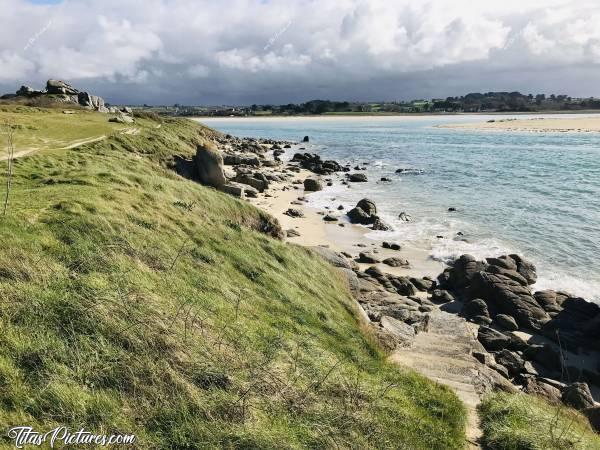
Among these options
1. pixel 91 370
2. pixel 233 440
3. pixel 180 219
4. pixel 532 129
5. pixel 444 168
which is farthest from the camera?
pixel 532 129

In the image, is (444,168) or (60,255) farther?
(444,168)

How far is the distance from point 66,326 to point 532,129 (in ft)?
539

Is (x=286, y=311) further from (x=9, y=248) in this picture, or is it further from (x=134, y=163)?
(x=134, y=163)

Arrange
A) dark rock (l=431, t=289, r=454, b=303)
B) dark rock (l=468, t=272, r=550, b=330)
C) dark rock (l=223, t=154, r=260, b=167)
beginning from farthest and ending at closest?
dark rock (l=223, t=154, r=260, b=167)
dark rock (l=431, t=289, r=454, b=303)
dark rock (l=468, t=272, r=550, b=330)

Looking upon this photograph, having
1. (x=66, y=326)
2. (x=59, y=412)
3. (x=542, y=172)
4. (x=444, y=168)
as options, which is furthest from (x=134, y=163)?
(x=542, y=172)

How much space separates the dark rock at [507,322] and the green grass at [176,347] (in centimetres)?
926

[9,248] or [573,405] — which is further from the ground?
[9,248]

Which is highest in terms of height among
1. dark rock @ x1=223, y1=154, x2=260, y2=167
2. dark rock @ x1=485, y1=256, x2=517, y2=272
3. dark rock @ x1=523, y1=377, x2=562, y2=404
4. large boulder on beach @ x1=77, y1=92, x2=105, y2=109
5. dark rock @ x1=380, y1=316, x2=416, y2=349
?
large boulder on beach @ x1=77, y1=92, x2=105, y2=109

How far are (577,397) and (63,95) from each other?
101 metres

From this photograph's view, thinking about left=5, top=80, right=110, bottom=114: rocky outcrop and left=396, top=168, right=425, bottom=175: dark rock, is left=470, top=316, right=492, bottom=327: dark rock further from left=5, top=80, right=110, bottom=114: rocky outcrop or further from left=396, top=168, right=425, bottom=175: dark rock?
→ left=5, top=80, right=110, bottom=114: rocky outcrop

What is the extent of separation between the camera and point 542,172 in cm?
5850

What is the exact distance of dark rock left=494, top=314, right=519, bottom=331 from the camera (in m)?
18.9

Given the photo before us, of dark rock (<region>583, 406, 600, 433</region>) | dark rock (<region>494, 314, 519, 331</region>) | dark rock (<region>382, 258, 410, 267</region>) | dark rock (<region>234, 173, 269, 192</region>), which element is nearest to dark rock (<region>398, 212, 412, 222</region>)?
dark rock (<region>382, 258, 410, 267</region>)

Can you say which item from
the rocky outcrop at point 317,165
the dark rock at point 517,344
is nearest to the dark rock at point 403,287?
the dark rock at point 517,344
